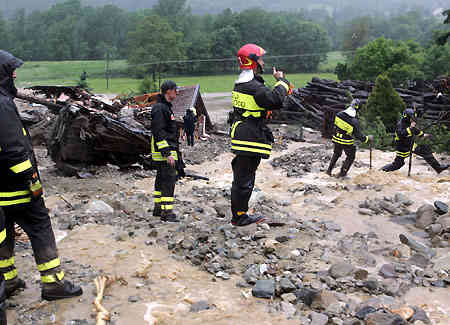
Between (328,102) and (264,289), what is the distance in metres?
20.1

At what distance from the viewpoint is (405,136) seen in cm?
941

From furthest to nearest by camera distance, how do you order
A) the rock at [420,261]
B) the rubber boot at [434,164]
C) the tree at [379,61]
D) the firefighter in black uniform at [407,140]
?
the tree at [379,61], the rubber boot at [434,164], the firefighter in black uniform at [407,140], the rock at [420,261]

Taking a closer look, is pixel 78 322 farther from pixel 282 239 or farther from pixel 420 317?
pixel 420 317

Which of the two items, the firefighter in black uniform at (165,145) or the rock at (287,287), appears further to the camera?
the firefighter in black uniform at (165,145)

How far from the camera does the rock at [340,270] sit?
402 cm

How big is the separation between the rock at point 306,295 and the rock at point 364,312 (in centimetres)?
37

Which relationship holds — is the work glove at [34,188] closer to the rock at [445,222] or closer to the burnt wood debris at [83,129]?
the rock at [445,222]

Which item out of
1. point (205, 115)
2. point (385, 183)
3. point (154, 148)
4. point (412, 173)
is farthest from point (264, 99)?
point (205, 115)

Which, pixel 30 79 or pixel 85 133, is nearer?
pixel 85 133

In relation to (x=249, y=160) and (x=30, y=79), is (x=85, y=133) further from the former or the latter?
(x=30, y=79)

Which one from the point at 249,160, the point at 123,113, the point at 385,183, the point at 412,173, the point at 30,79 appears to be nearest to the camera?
the point at 249,160

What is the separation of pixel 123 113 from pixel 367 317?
982cm

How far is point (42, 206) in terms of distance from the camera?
3557mm

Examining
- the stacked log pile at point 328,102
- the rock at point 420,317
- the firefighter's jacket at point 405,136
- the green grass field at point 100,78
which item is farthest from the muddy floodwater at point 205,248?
the green grass field at point 100,78
